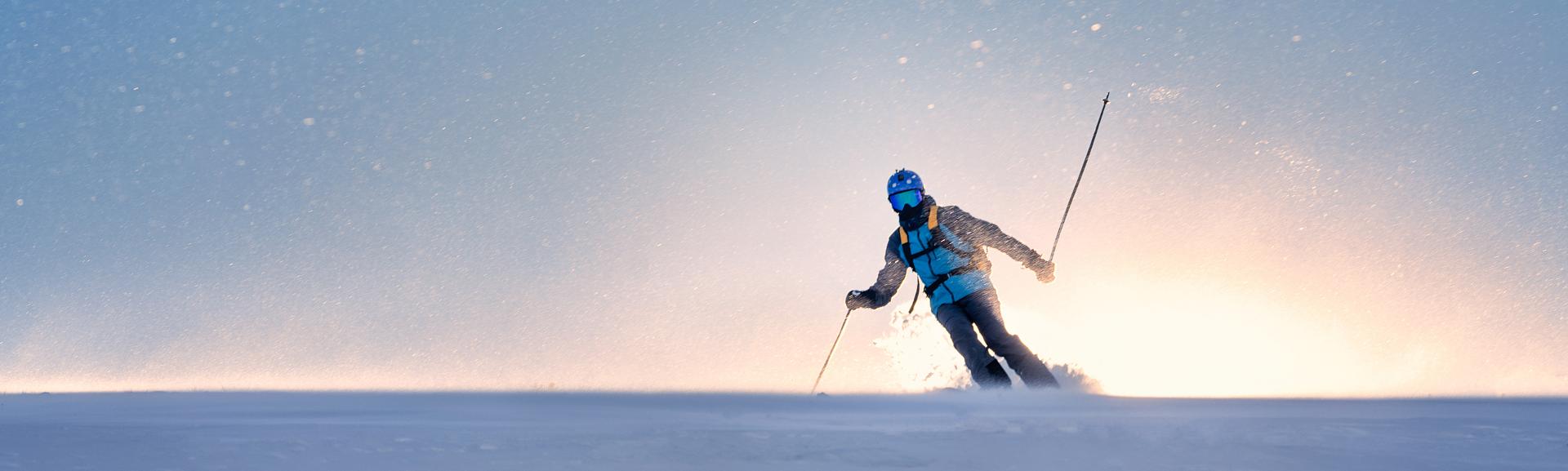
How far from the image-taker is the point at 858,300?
35.3 feet

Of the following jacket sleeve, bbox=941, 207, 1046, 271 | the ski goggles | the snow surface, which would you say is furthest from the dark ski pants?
the snow surface

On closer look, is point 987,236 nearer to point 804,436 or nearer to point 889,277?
point 889,277

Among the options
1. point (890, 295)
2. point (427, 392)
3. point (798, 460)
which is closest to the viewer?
point (798, 460)

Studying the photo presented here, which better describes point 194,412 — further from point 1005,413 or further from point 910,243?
point 910,243

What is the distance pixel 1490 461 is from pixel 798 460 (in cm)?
250

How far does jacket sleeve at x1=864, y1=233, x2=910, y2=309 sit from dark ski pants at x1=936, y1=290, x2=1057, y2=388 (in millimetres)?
614

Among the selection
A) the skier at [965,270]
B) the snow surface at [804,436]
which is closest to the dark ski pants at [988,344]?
the skier at [965,270]

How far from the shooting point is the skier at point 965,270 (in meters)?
10.2

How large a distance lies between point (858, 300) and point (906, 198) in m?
1.16

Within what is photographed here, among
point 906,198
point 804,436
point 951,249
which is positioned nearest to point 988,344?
point 951,249

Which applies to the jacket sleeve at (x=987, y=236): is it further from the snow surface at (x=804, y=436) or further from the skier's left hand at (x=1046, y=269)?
the snow surface at (x=804, y=436)

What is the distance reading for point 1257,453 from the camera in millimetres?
4176

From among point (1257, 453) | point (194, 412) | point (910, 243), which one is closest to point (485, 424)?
point (194, 412)

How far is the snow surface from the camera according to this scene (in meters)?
3.98
